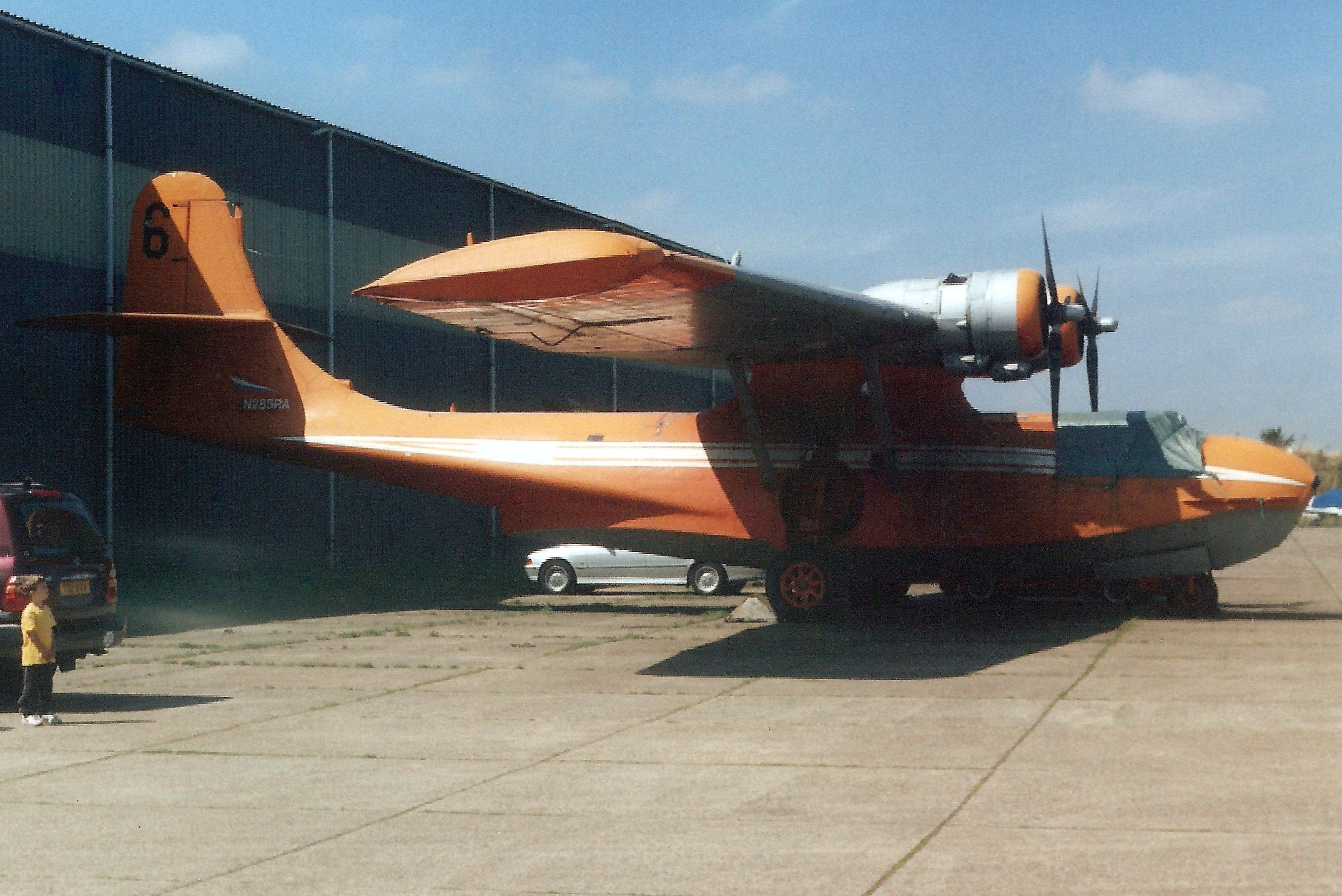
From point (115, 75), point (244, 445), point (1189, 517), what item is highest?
point (115, 75)

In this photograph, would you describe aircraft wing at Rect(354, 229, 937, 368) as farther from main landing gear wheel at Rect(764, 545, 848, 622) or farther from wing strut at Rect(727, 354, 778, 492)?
main landing gear wheel at Rect(764, 545, 848, 622)

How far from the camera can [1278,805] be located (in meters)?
7.67

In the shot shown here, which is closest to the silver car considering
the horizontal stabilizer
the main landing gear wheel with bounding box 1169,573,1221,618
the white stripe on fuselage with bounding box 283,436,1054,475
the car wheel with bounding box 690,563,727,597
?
the car wheel with bounding box 690,563,727,597

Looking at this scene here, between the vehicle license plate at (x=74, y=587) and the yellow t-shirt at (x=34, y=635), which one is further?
the vehicle license plate at (x=74, y=587)

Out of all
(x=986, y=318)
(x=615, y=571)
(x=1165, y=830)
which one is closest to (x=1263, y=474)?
(x=986, y=318)

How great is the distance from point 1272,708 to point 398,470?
14285 millimetres

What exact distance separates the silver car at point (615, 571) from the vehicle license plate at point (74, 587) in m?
14.9

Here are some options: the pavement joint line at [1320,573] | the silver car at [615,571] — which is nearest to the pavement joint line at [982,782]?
the pavement joint line at [1320,573]

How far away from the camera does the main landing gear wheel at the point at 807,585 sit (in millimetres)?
18859

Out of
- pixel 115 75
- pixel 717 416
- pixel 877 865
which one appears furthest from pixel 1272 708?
pixel 115 75

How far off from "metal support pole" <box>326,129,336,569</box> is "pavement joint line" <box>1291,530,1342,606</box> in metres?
20.0

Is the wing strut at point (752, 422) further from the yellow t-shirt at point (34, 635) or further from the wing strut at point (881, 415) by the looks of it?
the yellow t-shirt at point (34, 635)

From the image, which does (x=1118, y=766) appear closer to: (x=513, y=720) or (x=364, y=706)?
(x=513, y=720)

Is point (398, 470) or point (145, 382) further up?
point (145, 382)
